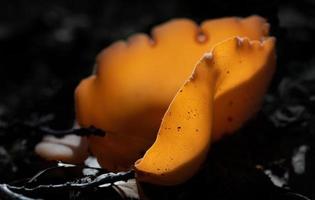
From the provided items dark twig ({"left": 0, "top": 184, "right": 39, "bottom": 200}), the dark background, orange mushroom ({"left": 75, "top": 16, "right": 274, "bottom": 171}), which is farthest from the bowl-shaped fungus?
dark twig ({"left": 0, "top": 184, "right": 39, "bottom": 200})

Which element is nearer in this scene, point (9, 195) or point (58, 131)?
point (9, 195)

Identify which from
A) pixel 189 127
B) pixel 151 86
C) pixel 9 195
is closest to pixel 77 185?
pixel 9 195

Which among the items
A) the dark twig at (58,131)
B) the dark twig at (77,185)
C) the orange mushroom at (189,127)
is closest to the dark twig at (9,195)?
the dark twig at (77,185)

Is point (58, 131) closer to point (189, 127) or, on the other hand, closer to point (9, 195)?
point (9, 195)

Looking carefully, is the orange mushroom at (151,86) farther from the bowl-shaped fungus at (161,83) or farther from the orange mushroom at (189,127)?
the orange mushroom at (189,127)

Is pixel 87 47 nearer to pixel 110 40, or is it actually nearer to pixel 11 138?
pixel 110 40

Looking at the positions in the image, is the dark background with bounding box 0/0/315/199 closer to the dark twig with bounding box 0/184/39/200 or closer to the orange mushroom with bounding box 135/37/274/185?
the orange mushroom with bounding box 135/37/274/185
